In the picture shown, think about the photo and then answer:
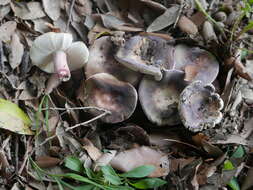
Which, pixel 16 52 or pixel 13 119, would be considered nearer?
pixel 13 119

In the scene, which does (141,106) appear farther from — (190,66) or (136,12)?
(136,12)

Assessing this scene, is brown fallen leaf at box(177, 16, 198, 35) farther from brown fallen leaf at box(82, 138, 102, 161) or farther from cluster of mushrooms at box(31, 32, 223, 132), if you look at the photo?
brown fallen leaf at box(82, 138, 102, 161)

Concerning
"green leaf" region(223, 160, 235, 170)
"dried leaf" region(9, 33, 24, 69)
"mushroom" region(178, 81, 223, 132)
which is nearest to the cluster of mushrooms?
"mushroom" region(178, 81, 223, 132)

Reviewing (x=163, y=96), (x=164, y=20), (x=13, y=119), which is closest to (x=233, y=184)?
(x=163, y=96)

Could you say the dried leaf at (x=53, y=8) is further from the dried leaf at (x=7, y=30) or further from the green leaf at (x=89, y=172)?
the green leaf at (x=89, y=172)

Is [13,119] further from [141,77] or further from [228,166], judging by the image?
[228,166]

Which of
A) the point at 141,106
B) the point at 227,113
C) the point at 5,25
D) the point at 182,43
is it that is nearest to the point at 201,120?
the point at 227,113

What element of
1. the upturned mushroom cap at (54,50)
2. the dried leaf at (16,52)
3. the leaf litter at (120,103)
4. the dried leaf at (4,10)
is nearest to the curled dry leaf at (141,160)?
the leaf litter at (120,103)
